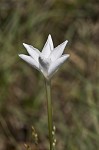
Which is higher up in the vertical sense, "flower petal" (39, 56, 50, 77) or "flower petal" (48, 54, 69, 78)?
"flower petal" (39, 56, 50, 77)

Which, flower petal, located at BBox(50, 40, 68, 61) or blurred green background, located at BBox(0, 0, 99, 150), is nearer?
flower petal, located at BBox(50, 40, 68, 61)

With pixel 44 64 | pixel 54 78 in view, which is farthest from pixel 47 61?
pixel 54 78

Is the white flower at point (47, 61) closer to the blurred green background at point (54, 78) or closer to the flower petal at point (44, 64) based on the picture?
the flower petal at point (44, 64)

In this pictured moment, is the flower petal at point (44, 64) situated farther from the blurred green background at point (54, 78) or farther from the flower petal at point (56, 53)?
the blurred green background at point (54, 78)

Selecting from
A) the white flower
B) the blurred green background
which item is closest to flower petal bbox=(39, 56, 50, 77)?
the white flower

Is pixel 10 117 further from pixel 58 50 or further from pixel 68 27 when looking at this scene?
pixel 58 50

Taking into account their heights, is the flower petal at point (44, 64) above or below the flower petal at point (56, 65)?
above

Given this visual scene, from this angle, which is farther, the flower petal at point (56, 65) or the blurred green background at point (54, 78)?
the blurred green background at point (54, 78)

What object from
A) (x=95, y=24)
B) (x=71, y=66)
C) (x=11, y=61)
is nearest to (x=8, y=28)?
(x=11, y=61)

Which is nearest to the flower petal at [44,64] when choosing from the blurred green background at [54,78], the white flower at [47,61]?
the white flower at [47,61]

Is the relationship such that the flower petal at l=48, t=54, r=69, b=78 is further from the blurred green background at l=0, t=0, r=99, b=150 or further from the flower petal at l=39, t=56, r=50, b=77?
the blurred green background at l=0, t=0, r=99, b=150
